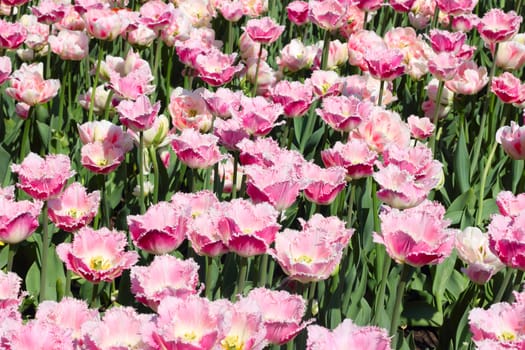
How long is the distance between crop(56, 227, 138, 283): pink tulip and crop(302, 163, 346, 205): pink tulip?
20.3 inches

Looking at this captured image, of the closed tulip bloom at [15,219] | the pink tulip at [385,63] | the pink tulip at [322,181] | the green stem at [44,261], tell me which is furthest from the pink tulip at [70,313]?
the pink tulip at [385,63]

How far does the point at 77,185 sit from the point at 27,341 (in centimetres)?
94

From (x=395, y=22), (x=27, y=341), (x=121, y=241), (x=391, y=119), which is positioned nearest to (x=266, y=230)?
(x=121, y=241)

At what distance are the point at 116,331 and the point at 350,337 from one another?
0.43 m

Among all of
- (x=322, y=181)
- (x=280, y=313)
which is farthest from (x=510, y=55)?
(x=280, y=313)

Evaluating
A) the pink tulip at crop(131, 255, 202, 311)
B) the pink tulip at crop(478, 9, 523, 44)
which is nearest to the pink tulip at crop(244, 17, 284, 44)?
the pink tulip at crop(478, 9, 523, 44)

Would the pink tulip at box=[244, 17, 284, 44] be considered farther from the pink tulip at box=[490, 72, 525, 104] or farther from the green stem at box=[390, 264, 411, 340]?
the green stem at box=[390, 264, 411, 340]

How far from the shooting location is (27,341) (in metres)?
1.46

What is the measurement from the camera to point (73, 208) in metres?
2.32

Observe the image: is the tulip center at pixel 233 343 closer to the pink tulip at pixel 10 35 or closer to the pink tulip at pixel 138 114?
the pink tulip at pixel 138 114

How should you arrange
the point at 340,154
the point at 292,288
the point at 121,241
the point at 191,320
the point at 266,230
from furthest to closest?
1. the point at 340,154
2. the point at 292,288
3. the point at 121,241
4. the point at 266,230
5. the point at 191,320

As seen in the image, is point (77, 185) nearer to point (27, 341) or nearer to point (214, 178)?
point (214, 178)

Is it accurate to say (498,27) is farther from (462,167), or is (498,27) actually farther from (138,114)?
(138,114)

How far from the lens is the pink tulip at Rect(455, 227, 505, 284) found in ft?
7.37
